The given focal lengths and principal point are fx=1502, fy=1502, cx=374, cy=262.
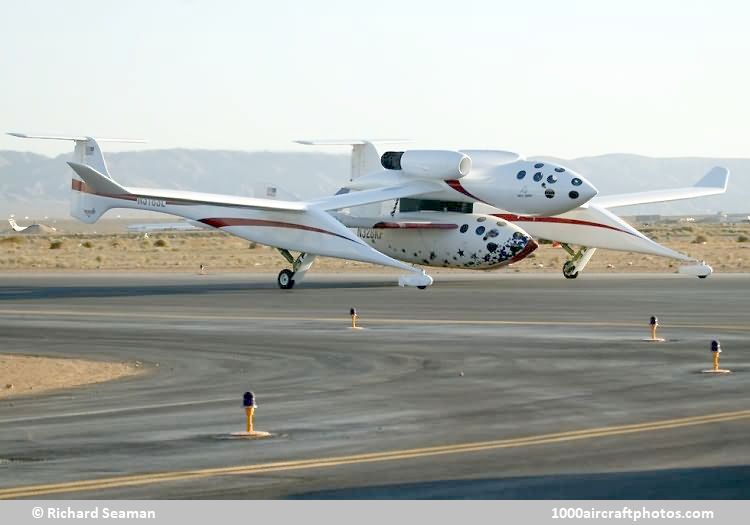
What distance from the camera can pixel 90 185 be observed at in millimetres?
45875

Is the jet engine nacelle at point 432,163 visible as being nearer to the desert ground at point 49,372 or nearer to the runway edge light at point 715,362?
the desert ground at point 49,372

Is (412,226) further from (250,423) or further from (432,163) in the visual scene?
(250,423)

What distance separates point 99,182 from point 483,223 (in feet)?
38.3

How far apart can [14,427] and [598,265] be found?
46.9m

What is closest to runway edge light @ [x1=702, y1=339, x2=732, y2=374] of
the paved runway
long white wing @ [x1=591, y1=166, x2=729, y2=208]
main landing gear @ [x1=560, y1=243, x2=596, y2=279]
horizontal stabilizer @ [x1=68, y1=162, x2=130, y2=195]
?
the paved runway

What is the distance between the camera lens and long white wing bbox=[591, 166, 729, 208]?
174 ft

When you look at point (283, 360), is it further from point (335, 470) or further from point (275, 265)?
point (275, 265)

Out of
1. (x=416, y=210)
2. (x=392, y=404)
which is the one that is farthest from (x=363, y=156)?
(x=392, y=404)

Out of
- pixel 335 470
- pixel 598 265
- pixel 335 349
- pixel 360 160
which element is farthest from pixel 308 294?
pixel 335 470

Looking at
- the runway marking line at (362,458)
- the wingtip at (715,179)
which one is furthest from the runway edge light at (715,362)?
the wingtip at (715,179)

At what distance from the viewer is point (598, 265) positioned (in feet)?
205

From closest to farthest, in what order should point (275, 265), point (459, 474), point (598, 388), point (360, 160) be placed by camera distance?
point (459, 474) → point (598, 388) → point (360, 160) → point (275, 265)

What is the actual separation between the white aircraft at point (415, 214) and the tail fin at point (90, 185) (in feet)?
0.22

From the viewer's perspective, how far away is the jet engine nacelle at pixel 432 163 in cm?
4581
